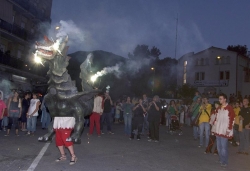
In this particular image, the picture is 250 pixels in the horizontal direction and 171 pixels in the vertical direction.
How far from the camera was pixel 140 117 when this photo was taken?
13812 millimetres

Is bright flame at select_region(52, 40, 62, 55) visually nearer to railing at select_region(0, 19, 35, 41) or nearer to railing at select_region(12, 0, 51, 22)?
railing at select_region(0, 19, 35, 41)

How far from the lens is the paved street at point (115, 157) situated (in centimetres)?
765

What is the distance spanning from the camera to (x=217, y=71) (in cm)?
4688

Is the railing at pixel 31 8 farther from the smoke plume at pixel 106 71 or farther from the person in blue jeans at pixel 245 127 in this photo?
the person in blue jeans at pixel 245 127

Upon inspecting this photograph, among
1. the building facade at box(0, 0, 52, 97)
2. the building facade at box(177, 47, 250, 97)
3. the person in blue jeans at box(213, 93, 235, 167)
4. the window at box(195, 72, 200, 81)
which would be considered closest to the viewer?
the person in blue jeans at box(213, 93, 235, 167)

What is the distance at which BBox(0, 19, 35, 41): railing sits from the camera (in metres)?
27.5

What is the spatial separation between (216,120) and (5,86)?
2165cm

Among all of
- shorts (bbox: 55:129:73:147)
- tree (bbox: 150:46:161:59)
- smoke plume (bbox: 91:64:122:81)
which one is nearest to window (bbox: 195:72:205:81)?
tree (bbox: 150:46:161:59)

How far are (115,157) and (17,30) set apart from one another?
2392 centimetres

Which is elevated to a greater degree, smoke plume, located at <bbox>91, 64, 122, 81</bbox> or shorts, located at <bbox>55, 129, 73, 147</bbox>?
smoke plume, located at <bbox>91, 64, 122, 81</bbox>

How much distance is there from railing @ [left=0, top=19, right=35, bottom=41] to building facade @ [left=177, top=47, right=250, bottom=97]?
25.1m

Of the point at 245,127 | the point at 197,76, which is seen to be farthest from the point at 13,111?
the point at 197,76

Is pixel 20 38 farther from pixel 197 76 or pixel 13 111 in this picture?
pixel 197 76

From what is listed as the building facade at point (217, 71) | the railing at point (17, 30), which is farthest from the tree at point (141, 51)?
the railing at point (17, 30)
